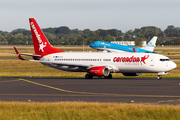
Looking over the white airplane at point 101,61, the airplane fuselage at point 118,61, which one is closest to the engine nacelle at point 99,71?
the white airplane at point 101,61

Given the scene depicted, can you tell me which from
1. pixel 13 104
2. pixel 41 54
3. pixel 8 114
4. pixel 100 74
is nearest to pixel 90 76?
pixel 100 74

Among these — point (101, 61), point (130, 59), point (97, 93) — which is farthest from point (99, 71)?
point (97, 93)

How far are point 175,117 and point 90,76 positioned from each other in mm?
32508

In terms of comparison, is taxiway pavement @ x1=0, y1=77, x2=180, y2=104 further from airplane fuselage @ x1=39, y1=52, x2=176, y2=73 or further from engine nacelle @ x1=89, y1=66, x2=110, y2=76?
airplane fuselage @ x1=39, y1=52, x2=176, y2=73

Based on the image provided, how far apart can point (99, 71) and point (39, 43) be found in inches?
535

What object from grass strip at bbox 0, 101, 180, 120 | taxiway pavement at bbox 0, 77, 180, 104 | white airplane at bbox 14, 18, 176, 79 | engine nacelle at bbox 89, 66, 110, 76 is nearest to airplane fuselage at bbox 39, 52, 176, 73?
white airplane at bbox 14, 18, 176, 79

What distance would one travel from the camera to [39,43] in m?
56.8

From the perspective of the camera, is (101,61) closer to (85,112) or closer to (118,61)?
(118,61)

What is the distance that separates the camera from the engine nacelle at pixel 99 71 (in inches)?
1897

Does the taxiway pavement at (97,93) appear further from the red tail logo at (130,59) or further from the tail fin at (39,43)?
the tail fin at (39,43)

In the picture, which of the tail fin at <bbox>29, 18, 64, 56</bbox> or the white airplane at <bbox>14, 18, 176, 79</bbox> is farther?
the tail fin at <bbox>29, 18, 64, 56</bbox>

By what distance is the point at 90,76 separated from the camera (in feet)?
165

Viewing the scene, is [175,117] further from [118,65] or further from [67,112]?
[118,65]

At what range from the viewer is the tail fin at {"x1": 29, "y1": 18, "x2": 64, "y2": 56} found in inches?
2223
